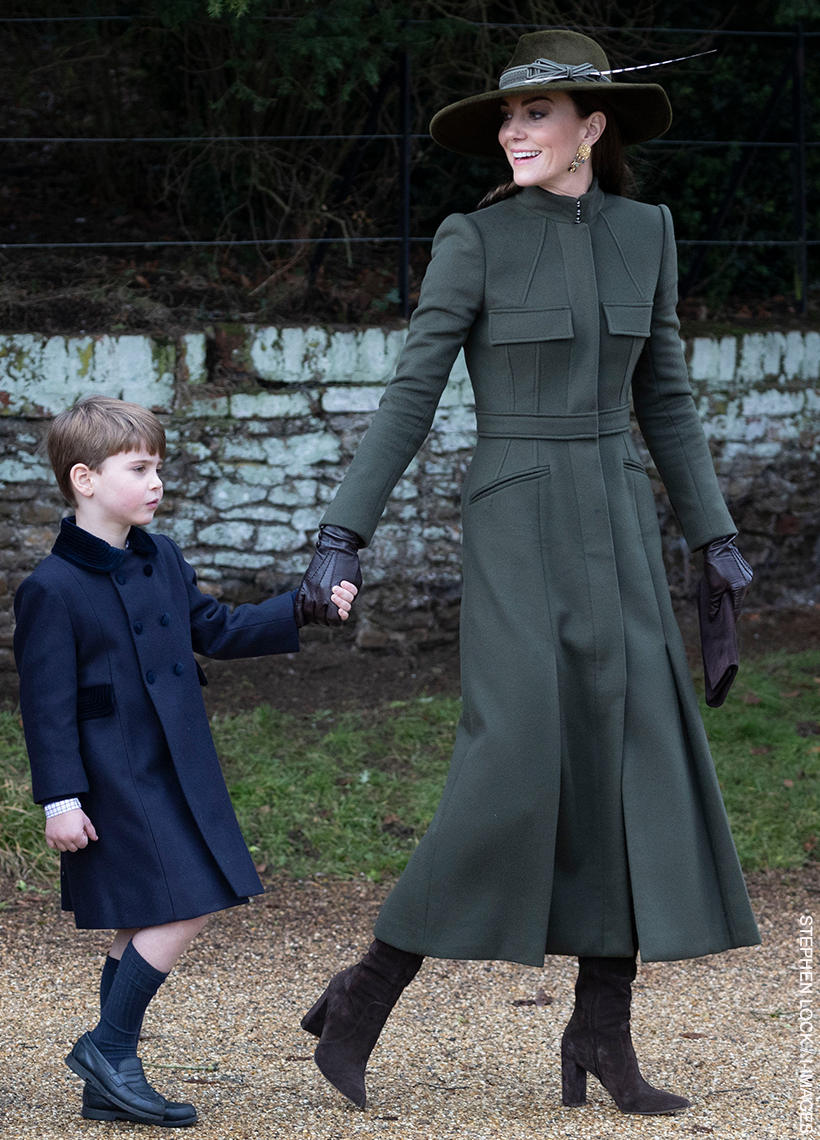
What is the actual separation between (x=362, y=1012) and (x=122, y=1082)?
0.50 m

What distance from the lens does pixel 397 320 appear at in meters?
6.33

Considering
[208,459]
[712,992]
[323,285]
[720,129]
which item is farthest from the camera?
[720,129]

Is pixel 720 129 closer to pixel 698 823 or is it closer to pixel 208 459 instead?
pixel 208 459

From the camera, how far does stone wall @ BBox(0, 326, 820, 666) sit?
19.4ft

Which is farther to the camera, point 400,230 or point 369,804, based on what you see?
point 400,230

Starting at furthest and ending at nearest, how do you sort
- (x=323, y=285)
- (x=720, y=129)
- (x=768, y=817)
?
(x=720, y=129) → (x=323, y=285) → (x=768, y=817)

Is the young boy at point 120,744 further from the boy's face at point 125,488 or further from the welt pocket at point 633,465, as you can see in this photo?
the welt pocket at point 633,465

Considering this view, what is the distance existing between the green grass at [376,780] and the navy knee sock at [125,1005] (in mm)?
1789

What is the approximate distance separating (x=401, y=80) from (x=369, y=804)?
11.7 ft

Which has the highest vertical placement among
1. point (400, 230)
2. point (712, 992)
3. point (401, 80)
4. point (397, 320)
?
point (401, 80)

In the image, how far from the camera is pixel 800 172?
7086 millimetres

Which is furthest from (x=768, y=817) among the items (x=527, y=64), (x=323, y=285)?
(x=323, y=285)

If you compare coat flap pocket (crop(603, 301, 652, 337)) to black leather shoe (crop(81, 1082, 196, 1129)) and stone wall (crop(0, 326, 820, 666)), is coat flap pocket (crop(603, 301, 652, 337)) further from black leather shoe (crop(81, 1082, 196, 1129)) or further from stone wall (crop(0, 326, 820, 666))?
stone wall (crop(0, 326, 820, 666))

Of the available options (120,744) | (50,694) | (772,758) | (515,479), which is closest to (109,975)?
(120,744)
